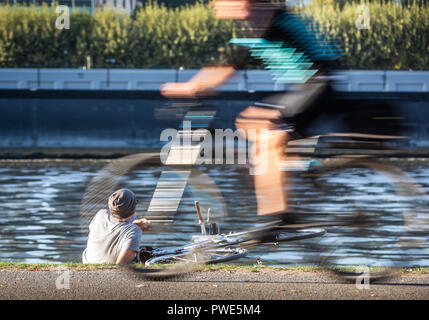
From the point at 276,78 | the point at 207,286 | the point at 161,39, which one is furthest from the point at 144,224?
the point at 161,39

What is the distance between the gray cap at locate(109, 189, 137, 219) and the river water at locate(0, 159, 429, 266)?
14 centimetres

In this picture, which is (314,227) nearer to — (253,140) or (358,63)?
(253,140)

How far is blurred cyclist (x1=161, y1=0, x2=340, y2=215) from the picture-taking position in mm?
6383

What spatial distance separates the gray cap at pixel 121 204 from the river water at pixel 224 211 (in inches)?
5.3

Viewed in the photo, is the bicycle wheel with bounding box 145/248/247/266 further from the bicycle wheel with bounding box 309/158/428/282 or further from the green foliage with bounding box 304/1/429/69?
the green foliage with bounding box 304/1/429/69

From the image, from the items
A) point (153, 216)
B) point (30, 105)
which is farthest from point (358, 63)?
point (153, 216)

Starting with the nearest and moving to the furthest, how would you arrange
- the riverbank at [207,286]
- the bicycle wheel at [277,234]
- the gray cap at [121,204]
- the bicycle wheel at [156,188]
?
1. the riverbank at [207,286]
2. the bicycle wheel at [277,234]
3. the bicycle wheel at [156,188]
4. the gray cap at [121,204]

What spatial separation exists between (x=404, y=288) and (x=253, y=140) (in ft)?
4.55

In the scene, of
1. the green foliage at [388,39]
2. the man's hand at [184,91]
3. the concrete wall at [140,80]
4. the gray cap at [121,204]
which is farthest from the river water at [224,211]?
the green foliage at [388,39]

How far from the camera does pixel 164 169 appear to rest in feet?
22.5

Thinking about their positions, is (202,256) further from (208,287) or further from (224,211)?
(224,211)

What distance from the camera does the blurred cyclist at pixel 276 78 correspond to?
638 cm

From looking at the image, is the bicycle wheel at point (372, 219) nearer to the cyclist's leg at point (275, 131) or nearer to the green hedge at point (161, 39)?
the cyclist's leg at point (275, 131)

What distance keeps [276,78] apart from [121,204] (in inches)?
61.6
